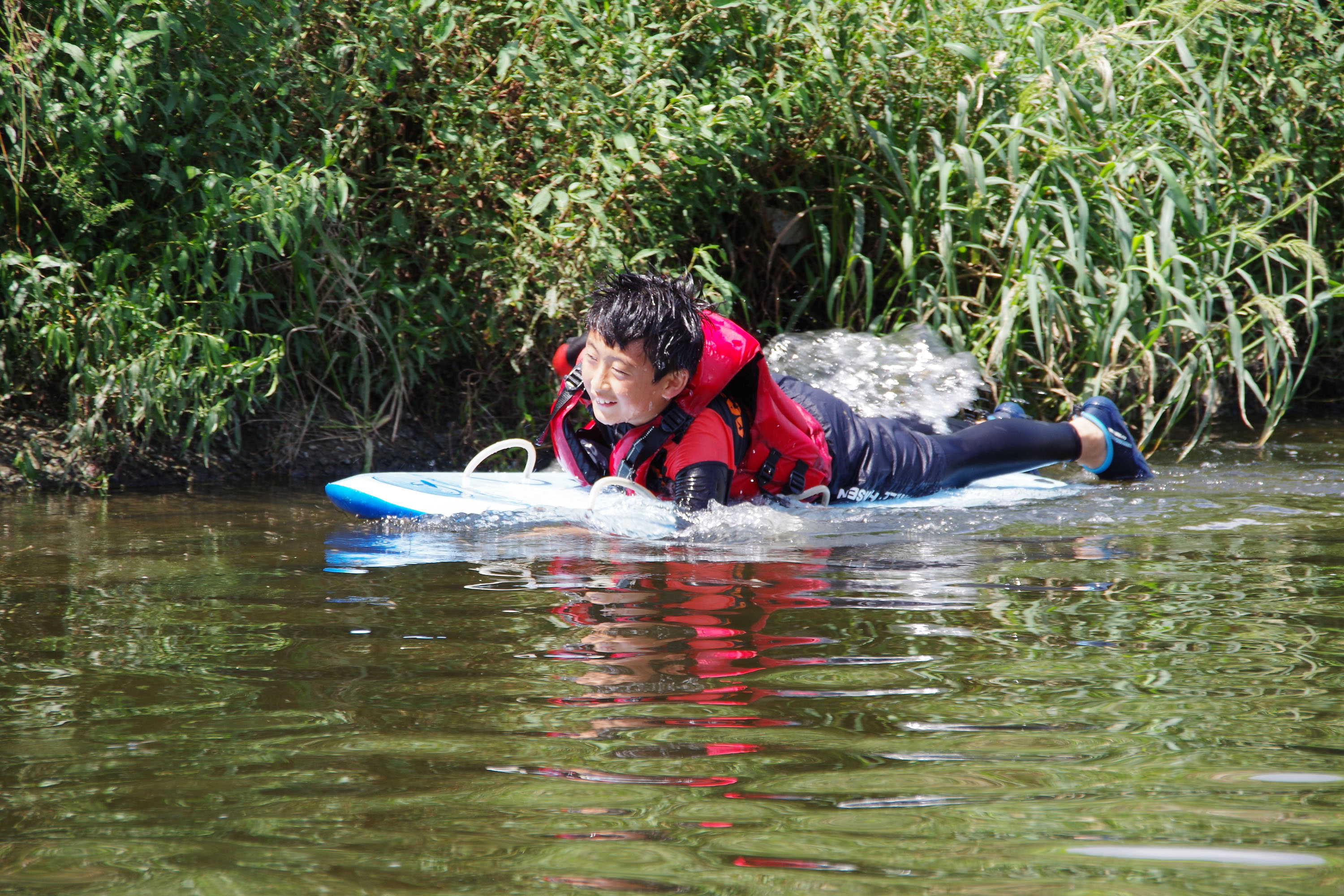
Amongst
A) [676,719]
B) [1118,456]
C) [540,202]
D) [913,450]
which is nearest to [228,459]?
[540,202]

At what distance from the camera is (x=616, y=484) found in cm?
355

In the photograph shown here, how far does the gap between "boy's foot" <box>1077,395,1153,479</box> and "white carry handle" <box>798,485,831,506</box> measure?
3.51ft

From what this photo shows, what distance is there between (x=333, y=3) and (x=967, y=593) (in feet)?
11.4

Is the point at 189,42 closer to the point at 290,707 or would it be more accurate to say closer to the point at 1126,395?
the point at 290,707

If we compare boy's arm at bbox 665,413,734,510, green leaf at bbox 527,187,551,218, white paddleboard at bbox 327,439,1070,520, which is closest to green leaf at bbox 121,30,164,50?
green leaf at bbox 527,187,551,218

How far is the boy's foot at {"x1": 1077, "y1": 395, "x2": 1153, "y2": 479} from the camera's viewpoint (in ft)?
14.3

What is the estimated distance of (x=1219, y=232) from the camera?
16.3 feet

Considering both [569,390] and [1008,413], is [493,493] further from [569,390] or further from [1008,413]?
[1008,413]

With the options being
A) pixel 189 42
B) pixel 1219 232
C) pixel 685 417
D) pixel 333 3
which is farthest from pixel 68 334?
pixel 1219 232

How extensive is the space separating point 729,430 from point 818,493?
1.45 ft

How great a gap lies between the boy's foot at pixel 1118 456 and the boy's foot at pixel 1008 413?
0.79 feet

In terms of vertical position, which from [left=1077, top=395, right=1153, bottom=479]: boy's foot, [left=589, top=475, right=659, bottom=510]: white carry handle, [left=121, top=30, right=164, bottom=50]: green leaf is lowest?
[left=589, top=475, right=659, bottom=510]: white carry handle

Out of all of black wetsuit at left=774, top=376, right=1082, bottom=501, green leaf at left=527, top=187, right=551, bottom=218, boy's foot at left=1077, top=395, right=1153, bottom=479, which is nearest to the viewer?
black wetsuit at left=774, top=376, right=1082, bottom=501

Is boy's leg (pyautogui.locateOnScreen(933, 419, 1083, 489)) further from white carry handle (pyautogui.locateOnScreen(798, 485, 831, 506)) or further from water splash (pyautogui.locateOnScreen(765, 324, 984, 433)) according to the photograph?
white carry handle (pyautogui.locateOnScreen(798, 485, 831, 506))
